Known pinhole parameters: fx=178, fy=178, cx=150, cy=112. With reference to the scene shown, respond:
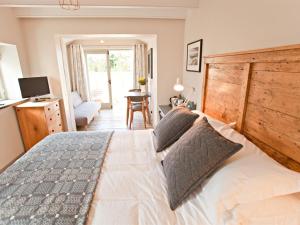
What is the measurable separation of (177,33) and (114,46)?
112 inches

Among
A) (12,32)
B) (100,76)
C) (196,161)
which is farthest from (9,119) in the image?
(100,76)

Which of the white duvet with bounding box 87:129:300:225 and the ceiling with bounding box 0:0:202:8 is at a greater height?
the ceiling with bounding box 0:0:202:8

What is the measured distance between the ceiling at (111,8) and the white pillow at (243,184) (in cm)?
237

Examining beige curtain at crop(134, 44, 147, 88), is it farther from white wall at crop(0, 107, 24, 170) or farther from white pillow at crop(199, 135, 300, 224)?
white pillow at crop(199, 135, 300, 224)

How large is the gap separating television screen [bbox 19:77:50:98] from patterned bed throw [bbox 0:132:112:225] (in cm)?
173

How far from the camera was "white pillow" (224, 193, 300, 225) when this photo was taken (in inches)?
29.5

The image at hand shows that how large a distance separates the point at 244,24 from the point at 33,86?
327 cm

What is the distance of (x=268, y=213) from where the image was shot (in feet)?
2.51

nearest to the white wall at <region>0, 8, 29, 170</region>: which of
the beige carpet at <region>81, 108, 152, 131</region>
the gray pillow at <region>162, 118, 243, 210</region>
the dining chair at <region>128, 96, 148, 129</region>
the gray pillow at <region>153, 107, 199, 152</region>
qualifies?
the beige carpet at <region>81, 108, 152, 131</region>

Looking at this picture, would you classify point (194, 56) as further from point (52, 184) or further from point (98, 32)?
point (52, 184)

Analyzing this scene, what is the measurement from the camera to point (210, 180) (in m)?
0.99

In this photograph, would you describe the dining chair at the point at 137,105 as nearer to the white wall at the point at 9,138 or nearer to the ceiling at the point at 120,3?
the ceiling at the point at 120,3

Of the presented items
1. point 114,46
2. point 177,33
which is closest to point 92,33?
point 177,33

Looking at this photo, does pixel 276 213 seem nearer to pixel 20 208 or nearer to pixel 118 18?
pixel 20 208
